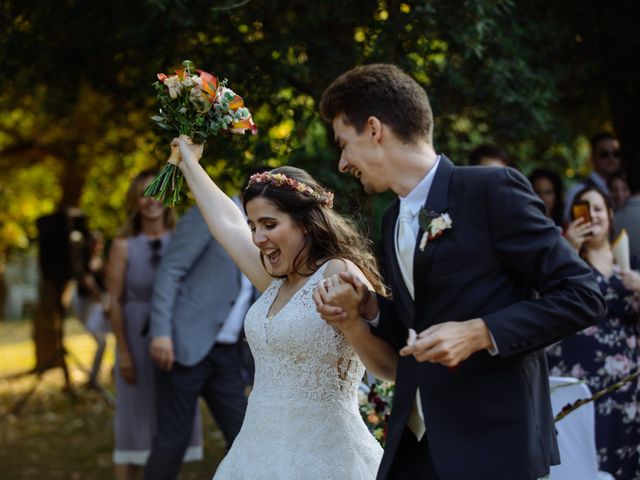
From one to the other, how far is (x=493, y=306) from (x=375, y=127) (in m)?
0.61

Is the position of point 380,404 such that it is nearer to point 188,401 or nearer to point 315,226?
point 315,226

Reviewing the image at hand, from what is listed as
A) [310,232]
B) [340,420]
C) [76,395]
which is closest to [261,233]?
[310,232]

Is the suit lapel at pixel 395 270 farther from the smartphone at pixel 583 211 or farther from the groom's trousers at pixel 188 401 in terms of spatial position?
the groom's trousers at pixel 188 401

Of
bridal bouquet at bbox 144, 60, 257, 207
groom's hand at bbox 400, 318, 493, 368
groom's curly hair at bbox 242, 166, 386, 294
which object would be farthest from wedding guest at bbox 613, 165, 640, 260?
groom's hand at bbox 400, 318, 493, 368

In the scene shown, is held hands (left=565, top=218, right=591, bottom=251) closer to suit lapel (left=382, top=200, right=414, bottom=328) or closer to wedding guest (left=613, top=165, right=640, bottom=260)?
wedding guest (left=613, top=165, right=640, bottom=260)

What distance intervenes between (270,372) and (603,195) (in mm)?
2921

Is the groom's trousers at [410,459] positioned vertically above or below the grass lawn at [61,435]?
above

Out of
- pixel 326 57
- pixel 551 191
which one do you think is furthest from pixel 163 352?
pixel 551 191

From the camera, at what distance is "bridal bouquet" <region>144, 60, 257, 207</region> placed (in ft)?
12.3

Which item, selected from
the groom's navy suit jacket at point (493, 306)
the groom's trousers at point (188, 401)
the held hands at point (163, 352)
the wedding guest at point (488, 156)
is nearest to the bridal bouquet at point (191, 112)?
the groom's navy suit jacket at point (493, 306)

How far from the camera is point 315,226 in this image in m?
3.69

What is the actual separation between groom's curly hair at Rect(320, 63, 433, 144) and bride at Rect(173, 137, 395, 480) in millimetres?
875

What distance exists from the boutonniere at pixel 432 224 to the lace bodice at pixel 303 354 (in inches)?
39.5

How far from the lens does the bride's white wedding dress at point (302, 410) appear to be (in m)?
3.56
